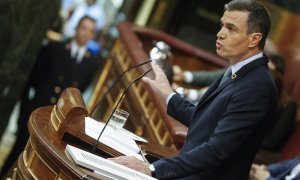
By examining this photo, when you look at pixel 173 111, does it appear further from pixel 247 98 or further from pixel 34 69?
pixel 34 69

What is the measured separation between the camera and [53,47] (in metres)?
5.58

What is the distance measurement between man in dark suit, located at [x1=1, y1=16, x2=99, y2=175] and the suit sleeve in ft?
10.0

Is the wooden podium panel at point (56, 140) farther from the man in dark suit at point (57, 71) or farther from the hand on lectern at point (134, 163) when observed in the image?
the man in dark suit at point (57, 71)

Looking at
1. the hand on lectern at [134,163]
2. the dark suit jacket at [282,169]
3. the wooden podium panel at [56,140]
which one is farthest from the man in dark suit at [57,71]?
the hand on lectern at [134,163]

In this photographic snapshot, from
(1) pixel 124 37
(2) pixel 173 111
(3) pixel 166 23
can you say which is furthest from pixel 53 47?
(3) pixel 166 23

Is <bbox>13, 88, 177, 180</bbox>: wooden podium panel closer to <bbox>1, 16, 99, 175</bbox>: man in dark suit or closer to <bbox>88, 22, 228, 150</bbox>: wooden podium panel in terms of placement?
<bbox>88, 22, 228, 150</bbox>: wooden podium panel

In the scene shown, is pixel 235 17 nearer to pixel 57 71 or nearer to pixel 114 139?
pixel 114 139

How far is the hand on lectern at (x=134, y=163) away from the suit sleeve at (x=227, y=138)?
0.05 meters

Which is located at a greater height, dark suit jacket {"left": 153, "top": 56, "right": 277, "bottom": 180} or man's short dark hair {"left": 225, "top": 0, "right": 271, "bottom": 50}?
man's short dark hair {"left": 225, "top": 0, "right": 271, "bottom": 50}

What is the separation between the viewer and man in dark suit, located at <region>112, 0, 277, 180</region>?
243cm

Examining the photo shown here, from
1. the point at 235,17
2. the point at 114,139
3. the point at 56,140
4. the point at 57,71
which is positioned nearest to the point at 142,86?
the point at 57,71

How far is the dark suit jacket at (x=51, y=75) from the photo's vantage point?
5465 millimetres

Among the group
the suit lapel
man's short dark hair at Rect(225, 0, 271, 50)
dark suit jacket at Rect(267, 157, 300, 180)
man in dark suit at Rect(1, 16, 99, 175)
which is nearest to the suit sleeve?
the suit lapel

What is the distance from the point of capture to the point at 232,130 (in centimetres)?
242
